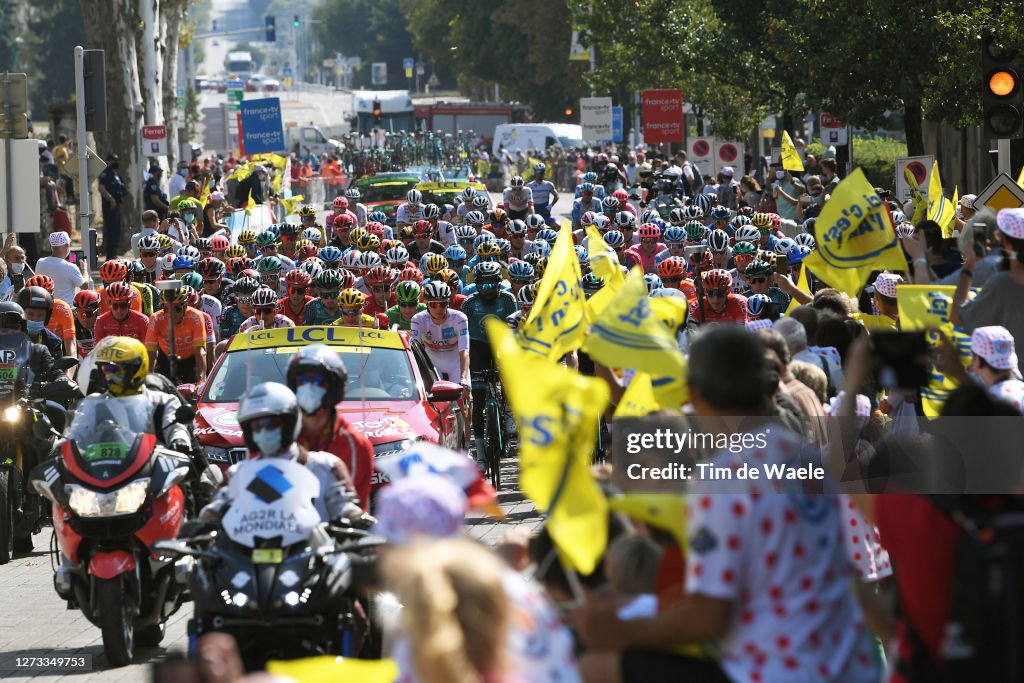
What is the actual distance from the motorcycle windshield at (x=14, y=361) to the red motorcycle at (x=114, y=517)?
325 cm

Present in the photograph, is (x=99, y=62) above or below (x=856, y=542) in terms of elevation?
above

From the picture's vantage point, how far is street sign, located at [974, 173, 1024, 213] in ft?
48.9

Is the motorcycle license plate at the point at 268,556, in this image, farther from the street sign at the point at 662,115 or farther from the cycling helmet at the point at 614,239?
the street sign at the point at 662,115

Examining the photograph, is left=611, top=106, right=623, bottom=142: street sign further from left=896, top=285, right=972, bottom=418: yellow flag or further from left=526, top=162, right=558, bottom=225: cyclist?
left=896, top=285, right=972, bottom=418: yellow flag

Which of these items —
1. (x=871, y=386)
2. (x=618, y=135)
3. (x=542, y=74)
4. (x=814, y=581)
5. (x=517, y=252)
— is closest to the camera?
(x=814, y=581)

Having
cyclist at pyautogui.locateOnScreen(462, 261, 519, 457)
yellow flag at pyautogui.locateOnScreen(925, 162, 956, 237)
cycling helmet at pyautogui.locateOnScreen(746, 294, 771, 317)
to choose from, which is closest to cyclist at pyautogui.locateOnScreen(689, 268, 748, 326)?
cycling helmet at pyautogui.locateOnScreen(746, 294, 771, 317)

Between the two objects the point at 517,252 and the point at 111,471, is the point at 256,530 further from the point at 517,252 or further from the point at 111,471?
the point at 517,252

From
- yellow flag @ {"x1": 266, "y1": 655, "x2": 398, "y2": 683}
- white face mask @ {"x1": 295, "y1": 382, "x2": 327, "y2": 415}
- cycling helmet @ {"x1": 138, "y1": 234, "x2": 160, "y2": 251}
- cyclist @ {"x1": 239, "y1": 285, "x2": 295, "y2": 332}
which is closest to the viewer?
yellow flag @ {"x1": 266, "y1": 655, "x2": 398, "y2": 683}

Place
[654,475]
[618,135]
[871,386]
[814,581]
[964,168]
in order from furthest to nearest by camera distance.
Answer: [618,135] → [964,168] → [871,386] → [654,475] → [814,581]

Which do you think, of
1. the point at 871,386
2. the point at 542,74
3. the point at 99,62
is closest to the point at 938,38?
the point at 99,62

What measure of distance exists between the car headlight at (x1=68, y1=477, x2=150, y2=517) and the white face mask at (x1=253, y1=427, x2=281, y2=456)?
1575mm

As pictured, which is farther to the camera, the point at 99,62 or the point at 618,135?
the point at 618,135

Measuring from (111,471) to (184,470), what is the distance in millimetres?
396

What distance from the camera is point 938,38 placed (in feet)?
103
